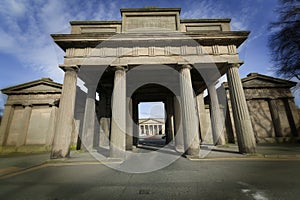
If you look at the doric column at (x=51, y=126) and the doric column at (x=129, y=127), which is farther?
the doric column at (x=51, y=126)

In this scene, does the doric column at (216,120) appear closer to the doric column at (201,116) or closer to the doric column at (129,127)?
the doric column at (201,116)

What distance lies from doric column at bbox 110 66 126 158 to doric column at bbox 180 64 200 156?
3964 millimetres

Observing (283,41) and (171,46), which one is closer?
(171,46)

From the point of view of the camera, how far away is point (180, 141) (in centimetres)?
1270

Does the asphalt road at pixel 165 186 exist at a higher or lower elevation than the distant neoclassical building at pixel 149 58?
lower

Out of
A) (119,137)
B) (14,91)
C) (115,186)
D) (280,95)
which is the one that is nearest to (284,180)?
(115,186)

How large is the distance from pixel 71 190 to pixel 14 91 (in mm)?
19092

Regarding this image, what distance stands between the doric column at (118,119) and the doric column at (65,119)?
2.84 m

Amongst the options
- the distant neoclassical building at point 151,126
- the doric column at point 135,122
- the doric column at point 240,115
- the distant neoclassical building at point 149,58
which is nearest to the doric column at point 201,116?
the distant neoclassical building at point 149,58

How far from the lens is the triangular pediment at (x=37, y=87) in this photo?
15914mm

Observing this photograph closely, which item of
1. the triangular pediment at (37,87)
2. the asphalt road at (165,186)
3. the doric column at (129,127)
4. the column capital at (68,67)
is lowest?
the asphalt road at (165,186)

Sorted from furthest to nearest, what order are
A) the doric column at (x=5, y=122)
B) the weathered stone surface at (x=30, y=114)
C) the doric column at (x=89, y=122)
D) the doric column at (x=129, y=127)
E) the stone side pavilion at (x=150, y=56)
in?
1. the weathered stone surface at (x=30, y=114)
2. the doric column at (x=5, y=122)
3. the doric column at (x=89, y=122)
4. the doric column at (x=129, y=127)
5. the stone side pavilion at (x=150, y=56)

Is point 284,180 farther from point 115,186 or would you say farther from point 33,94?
point 33,94

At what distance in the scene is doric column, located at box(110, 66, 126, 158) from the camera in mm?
7914
